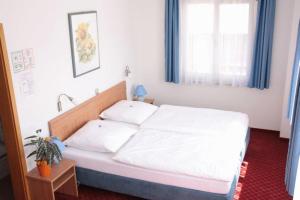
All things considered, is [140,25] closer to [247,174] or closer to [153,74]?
[153,74]

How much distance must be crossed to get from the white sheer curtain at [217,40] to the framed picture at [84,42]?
1.39m

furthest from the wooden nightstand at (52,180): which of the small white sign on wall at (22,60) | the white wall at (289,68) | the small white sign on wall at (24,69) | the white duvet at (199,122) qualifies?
the white wall at (289,68)

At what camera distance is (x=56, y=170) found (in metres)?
2.95

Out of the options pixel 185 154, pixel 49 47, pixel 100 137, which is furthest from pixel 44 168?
pixel 185 154

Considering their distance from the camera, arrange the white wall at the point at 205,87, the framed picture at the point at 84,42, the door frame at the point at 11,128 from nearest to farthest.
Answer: the door frame at the point at 11,128, the framed picture at the point at 84,42, the white wall at the point at 205,87

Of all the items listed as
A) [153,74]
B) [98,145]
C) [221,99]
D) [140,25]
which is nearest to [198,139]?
[98,145]

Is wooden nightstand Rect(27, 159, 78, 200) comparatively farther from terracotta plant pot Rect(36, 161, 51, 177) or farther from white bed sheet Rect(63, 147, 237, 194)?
white bed sheet Rect(63, 147, 237, 194)

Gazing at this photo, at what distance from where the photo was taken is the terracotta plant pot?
2812 mm

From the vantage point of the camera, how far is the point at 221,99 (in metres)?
4.80

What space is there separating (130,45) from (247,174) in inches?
100

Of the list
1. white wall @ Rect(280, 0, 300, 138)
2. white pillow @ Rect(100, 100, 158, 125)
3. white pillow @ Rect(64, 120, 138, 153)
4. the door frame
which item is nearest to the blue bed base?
white pillow @ Rect(64, 120, 138, 153)

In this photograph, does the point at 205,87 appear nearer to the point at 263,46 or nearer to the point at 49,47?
the point at 263,46

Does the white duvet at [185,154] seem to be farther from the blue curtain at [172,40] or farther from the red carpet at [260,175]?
the blue curtain at [172,40]

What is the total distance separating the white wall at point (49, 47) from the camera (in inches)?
109
